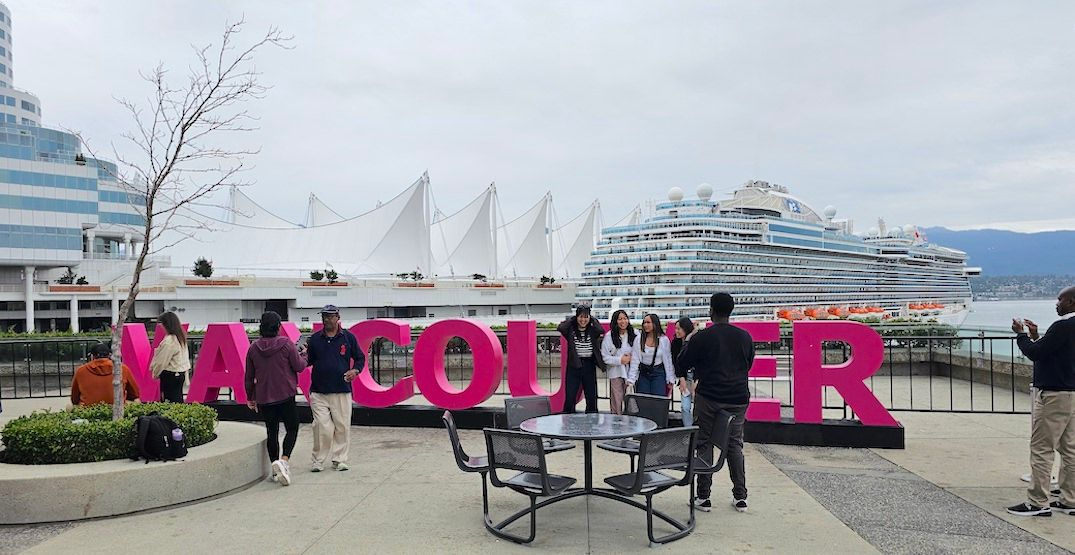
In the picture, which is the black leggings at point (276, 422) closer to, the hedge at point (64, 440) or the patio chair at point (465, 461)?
the hedge at point (64, 440)

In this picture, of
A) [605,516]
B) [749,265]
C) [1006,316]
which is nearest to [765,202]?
[749,265]

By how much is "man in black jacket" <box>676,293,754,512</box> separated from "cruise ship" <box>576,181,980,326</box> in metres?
41.7

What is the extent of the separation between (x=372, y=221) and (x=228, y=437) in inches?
2659

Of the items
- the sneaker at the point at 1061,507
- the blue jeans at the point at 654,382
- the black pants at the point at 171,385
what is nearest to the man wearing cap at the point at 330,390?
the black pants at the point at 171,385

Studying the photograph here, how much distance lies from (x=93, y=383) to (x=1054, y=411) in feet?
28.1

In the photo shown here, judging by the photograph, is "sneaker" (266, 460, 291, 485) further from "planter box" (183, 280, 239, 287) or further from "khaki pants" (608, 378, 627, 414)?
"planter box" (183, 280, 239, 287)

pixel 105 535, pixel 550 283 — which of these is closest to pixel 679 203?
pixel 550 283

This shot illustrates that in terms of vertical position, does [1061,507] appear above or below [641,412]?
below

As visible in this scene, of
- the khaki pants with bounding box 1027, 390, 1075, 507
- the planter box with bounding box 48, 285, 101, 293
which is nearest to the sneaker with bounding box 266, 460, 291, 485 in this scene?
the khaki pants with bounding box 1027, 390, 1075, 507

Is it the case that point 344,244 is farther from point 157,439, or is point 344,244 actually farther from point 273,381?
point 157,439

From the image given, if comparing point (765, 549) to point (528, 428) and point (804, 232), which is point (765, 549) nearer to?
point (528, 428)

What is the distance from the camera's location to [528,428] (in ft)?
18.3

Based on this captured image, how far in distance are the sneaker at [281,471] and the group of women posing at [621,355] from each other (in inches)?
127

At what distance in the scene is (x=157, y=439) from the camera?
5.85 metres
